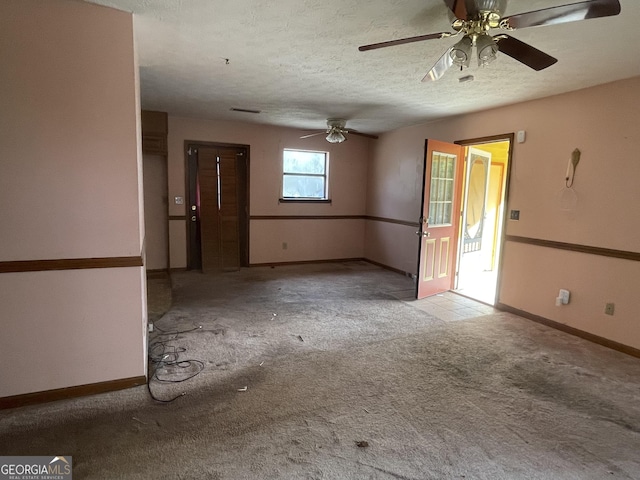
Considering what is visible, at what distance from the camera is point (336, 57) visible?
2.84 m

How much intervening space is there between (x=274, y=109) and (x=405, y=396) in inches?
150

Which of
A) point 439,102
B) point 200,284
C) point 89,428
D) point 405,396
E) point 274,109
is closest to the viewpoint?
point 89,428

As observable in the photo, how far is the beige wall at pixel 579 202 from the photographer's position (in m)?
3.16

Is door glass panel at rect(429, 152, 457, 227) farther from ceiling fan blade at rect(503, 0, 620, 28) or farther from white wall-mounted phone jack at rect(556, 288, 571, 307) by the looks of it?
ceiling fan blade at rect(503, 0, 620, 28)

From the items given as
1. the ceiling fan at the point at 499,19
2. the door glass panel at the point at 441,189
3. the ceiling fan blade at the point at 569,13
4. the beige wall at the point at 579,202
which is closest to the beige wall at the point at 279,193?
the door glass panel at the point at 441,189

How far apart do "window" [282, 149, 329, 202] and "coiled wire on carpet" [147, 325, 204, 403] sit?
141 inches

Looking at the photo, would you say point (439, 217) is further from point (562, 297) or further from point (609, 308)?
point (609, 308)

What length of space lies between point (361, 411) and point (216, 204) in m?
4.43

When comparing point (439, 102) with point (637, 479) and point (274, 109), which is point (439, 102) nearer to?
point (274, 109)

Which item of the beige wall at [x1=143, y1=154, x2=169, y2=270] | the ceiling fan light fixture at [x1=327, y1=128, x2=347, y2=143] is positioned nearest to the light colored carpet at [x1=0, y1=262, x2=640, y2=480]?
the beige wall at [x1=143, y1=154, x2=169, y2=270]

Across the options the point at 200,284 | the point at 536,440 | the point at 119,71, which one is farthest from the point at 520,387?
the point at 200,284

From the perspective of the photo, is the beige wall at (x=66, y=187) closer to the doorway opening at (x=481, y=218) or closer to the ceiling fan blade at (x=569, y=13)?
the ceiling fan blade at (x=569, y=13)

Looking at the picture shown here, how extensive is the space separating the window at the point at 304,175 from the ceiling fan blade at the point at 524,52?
4.58m

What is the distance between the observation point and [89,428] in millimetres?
2029
